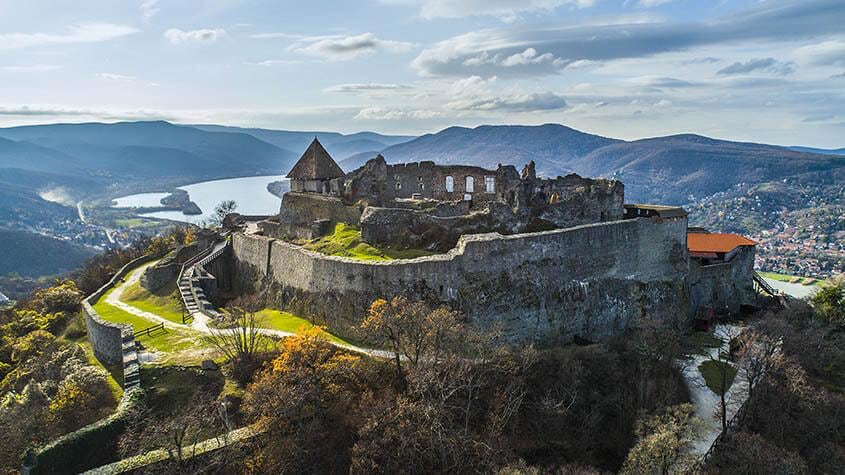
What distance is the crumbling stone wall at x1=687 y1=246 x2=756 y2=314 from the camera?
41594 mm

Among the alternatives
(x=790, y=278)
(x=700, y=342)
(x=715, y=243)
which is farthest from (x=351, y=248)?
(x=790, y=278)

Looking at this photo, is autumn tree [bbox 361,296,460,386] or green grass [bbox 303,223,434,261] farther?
green grass [bbox 303,223,434,261]

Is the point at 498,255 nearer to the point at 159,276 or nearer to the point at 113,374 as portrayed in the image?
the point at 113,374

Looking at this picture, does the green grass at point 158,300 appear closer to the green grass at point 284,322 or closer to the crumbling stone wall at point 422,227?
the green grass at point 284,322

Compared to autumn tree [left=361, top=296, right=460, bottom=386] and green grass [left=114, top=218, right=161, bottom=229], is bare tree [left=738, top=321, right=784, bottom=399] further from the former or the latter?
green grass [left=114, top=218, right=161, bottom=229]

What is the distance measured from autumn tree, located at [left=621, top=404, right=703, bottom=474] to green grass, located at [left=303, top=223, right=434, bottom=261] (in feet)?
45.6

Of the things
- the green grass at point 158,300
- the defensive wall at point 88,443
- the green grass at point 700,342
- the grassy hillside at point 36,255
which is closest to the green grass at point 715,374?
the green grass at point 700,342

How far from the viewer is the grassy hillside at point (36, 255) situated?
410 ft

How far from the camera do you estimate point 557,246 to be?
3081cm

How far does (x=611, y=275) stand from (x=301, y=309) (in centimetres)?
1858

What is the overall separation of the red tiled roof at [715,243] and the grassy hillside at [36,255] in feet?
415

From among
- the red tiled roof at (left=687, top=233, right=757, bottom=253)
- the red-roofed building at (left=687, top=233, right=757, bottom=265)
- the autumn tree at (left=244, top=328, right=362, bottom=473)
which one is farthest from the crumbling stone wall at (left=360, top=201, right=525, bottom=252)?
the red tiled roof at (left=687, top=233, right=757, bottom=253)

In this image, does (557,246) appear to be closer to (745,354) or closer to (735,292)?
(745,354)

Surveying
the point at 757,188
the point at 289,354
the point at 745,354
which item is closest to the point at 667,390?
the point at 745,354
